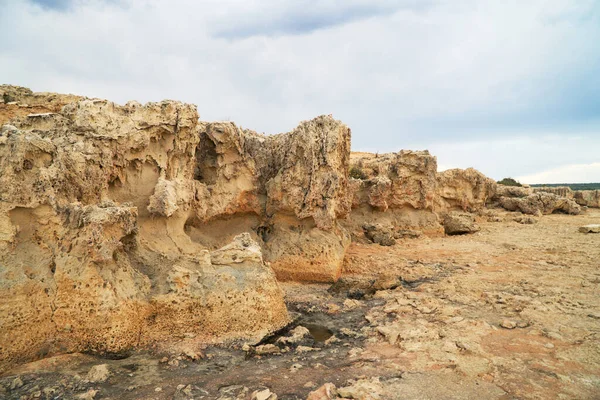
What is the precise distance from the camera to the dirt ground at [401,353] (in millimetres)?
3510

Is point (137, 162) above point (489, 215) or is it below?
above

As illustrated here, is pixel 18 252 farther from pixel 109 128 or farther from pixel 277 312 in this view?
pixel 277 312

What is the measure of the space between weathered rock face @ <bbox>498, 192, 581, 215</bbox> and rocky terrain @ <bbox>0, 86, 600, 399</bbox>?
8.74 m

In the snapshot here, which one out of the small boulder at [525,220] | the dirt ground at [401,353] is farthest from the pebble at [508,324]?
the small boulder at [525,220]

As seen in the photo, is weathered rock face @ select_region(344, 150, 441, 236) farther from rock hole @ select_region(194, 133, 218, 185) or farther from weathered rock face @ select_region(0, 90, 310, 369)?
weathered rock face @ select_region(0, 90, 310, 369)

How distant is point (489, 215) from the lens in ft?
51.2

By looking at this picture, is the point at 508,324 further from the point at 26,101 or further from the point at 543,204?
the point at 26,101

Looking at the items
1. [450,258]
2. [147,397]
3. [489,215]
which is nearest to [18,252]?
[147,397]

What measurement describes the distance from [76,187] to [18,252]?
1.07 metres

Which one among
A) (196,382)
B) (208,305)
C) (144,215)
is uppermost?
(144,215)

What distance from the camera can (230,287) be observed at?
17.0 feet

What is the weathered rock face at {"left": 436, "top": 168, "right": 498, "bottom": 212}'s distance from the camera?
1518cm

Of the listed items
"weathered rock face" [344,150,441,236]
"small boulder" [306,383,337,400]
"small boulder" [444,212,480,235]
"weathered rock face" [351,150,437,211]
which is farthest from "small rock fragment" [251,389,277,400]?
"small boulder" [444,212,480,235]

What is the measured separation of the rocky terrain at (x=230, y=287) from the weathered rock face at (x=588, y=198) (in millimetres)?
13918
